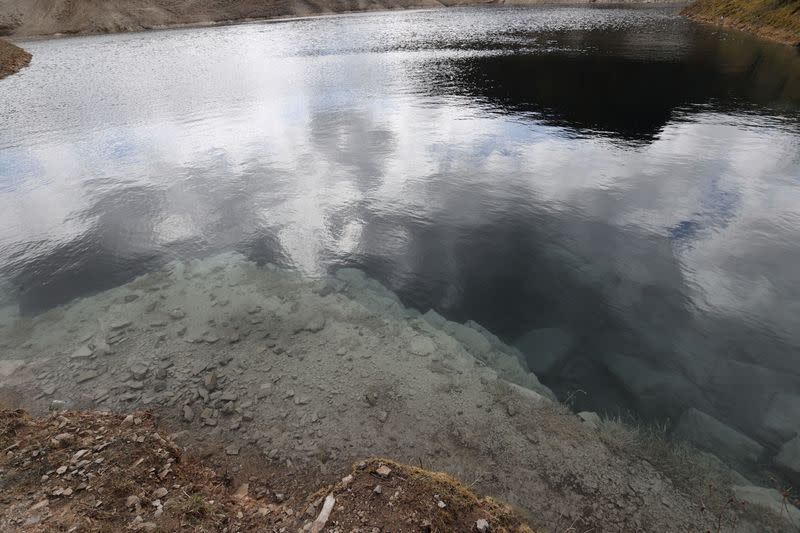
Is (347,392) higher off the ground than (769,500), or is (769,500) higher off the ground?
(769,500)

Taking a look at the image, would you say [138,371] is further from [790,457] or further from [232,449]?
[790,457]

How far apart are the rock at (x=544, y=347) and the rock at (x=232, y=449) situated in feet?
26.9

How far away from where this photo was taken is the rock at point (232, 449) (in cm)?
938

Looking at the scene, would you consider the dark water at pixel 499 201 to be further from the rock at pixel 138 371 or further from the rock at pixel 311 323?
the rock at pixel 138 371

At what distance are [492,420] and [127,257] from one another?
659 inches

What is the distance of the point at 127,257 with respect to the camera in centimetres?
1788

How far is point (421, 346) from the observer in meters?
12.7

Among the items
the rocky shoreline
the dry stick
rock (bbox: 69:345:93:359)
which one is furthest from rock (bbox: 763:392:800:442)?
rock (bbox: 69:345:93:359)

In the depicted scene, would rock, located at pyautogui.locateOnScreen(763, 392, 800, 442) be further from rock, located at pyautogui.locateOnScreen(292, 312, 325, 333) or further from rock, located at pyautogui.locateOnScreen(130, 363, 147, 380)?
rock, located at pyautogui.locateOnScreen(130, 363, 147, 380)

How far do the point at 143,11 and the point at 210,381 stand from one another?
14938 cm

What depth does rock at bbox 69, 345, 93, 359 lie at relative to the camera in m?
12.4

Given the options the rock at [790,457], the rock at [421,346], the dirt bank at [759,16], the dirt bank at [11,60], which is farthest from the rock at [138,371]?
the dirt bank at [759,16]

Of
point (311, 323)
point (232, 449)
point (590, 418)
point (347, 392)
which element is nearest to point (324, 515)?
point (232, 449)

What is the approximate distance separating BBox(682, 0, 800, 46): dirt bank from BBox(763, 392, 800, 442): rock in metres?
67.6
